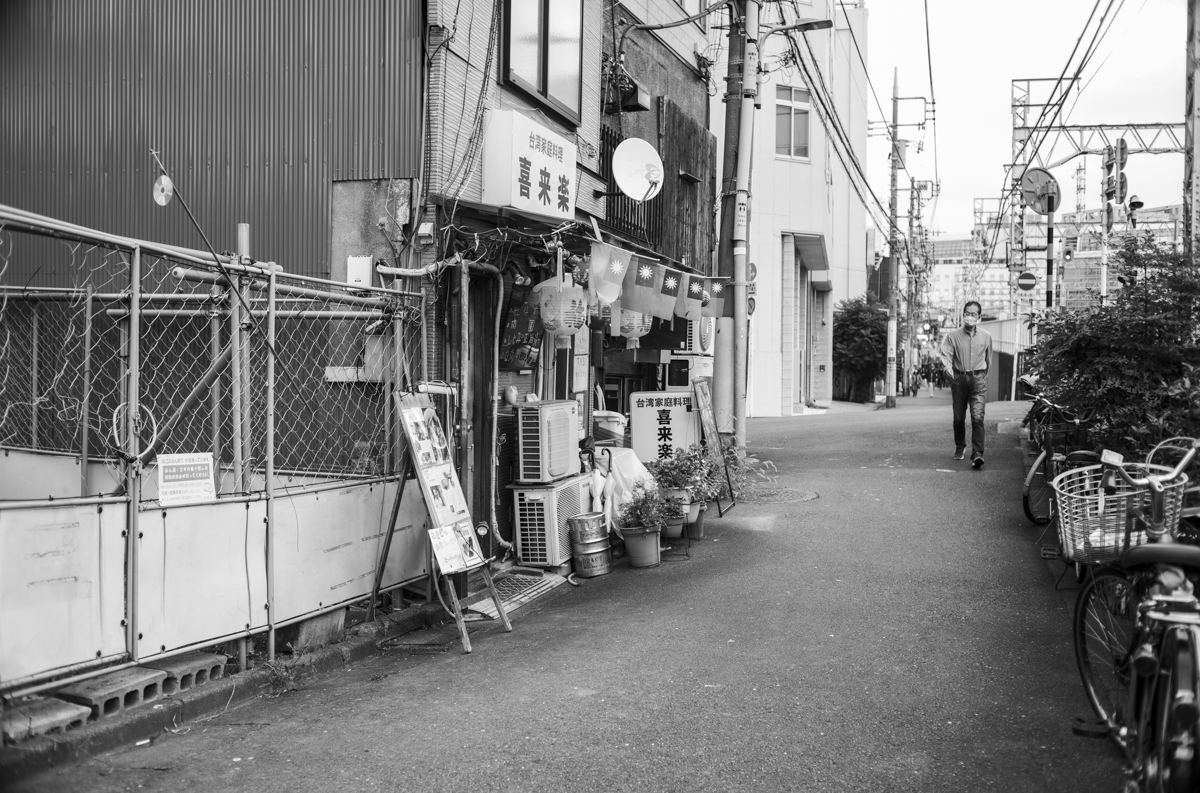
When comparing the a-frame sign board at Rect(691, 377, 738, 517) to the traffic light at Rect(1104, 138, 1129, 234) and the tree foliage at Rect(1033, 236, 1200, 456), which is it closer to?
the tree foliage at Rect(1033, 236, 1200, 456)

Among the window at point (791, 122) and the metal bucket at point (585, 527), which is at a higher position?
the window at point (791, 122)

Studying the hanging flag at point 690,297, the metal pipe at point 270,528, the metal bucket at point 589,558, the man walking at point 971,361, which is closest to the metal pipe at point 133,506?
the metal pipe at point 270,528

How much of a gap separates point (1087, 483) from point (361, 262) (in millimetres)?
5436

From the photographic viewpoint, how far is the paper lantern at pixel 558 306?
8.77m

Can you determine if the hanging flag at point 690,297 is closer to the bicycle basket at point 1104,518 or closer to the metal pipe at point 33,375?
the bicycle basket at point 1104,518

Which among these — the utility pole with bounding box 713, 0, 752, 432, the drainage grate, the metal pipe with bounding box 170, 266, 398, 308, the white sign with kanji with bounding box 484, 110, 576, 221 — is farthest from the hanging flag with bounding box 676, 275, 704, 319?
the metal pipe with bounding box 170, 266, 398, 308

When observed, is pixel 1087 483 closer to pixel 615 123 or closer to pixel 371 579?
pixel 371 579

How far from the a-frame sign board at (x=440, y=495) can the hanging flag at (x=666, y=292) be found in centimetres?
388

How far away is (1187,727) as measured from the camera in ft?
11.2

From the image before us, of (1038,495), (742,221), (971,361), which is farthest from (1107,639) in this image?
(742,221)

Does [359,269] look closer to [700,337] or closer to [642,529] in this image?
[642,529]

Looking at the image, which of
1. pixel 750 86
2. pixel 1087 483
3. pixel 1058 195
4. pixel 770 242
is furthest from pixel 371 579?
pixel 770 242

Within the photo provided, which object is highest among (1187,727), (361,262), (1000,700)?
(361,262)

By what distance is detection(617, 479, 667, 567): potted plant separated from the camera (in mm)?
9539
